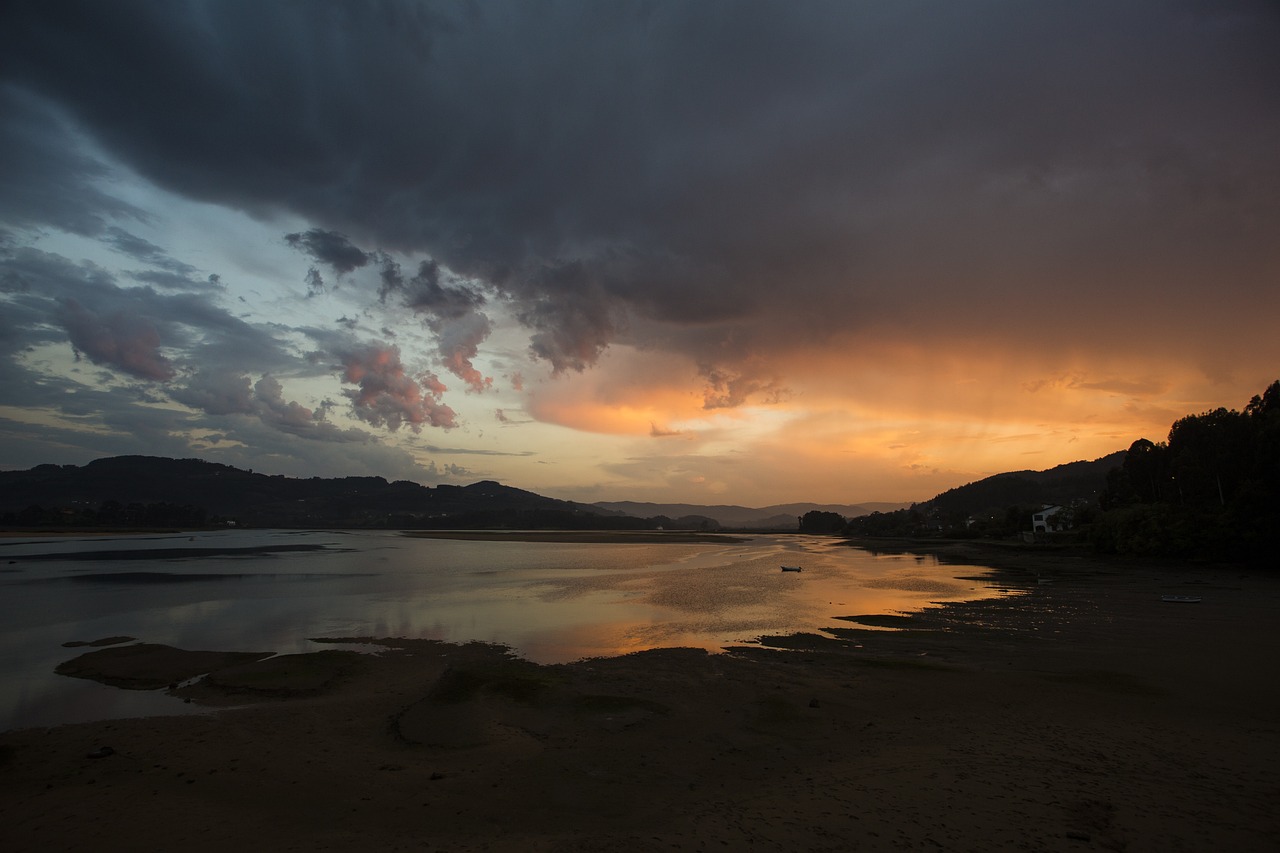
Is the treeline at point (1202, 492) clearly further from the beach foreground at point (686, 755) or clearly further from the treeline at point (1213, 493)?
the beach foreground at point (686, 755)

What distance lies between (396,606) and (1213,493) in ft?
253

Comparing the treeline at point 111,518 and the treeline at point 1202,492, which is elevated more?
the treeline at point 1202,492

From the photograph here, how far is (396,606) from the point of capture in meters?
35.2

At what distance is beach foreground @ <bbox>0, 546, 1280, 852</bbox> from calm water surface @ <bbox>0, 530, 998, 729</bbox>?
8.53 ft

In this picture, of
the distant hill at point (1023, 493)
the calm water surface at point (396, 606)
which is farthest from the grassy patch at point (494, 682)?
the distant hill at point (1023, 493)

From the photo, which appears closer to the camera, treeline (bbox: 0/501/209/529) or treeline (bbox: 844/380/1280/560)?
treeline (bbox: 844/380/1280/560)

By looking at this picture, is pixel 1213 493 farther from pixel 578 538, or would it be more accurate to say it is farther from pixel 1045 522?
pixel 578 538

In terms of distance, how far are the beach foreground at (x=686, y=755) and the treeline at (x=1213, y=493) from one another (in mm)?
36029

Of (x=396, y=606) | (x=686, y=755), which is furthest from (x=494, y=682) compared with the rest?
(x=396, y=606)

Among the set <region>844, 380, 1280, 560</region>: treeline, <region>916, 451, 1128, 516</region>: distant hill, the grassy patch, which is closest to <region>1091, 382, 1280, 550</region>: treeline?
<region>844, 380, 1280, 560</region>: treeline

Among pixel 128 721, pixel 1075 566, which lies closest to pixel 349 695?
pixel 128 721

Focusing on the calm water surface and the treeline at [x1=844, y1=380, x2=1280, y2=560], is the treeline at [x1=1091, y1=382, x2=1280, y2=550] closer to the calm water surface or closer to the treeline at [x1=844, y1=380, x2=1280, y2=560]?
the treeline at [x1=844, y1=380, x2=1280, y2=560]

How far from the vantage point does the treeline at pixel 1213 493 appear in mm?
45438

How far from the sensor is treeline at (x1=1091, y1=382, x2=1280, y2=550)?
4544 cm
